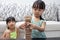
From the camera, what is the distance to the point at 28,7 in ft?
9.54

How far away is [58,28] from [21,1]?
1.00m

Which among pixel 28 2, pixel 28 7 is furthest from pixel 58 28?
pixel 28 2

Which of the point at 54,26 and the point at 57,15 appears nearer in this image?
the point at 54,26

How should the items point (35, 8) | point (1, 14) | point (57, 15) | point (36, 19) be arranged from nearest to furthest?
1. point (35, 8)
2. point (36, 19)
3. point (1, 14)
4. point (57, 15)

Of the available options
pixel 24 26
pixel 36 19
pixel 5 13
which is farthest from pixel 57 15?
pixel 24 26

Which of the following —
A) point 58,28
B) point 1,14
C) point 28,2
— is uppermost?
point 28,2

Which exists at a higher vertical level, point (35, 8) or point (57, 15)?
point (35, 8)

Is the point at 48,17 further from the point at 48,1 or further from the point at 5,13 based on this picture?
the point at 5,13

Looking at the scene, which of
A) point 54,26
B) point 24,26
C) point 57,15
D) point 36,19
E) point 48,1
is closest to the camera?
point 24,26

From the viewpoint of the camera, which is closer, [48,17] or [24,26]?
[24,26]

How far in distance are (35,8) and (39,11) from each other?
38 millimetres

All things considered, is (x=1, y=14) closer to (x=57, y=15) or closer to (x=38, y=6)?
(x=57, y=15)

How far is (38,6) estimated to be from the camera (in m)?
1.30

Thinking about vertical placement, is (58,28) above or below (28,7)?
below
